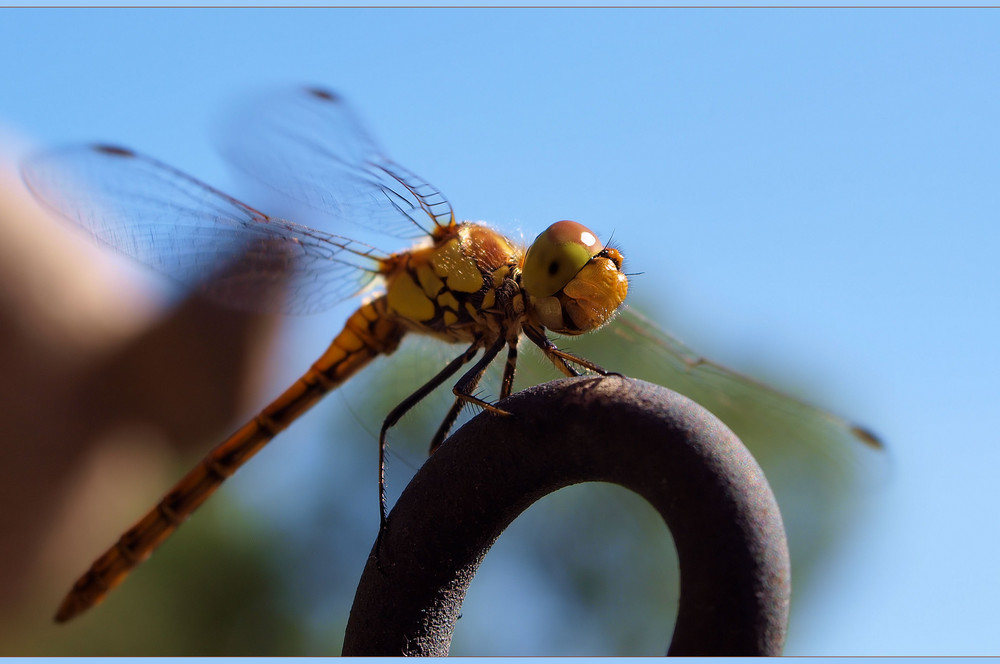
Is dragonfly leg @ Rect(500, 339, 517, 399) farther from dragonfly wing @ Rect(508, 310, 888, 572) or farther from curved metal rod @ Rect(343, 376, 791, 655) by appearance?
curved metal rod @ Rect(343, 376, 791, 655)

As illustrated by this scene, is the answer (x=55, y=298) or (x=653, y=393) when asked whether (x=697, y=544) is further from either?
(x=55, y=298)

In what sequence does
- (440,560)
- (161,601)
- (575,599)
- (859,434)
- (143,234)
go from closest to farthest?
1. (440,560)
2. (859,434)
3. (143,234)
4. (575,599)
5. (161,601)

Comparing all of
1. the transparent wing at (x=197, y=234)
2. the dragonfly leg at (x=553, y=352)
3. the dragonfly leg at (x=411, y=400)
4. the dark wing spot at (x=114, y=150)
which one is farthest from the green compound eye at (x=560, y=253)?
the dark wing spot at (x=114, y=150)

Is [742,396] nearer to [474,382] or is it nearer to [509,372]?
[509,372]

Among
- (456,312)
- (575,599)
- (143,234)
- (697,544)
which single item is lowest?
(575,599)

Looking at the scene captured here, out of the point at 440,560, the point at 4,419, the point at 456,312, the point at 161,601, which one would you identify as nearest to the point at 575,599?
the point at 161,601

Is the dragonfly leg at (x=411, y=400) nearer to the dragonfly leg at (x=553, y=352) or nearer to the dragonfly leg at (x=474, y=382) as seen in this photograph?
the dragonfly leg at (x=474, y=382)
